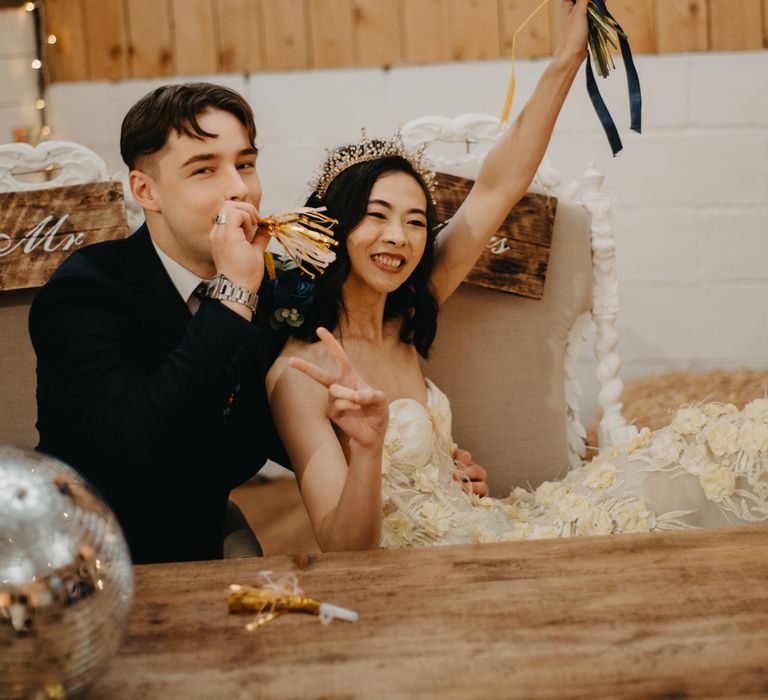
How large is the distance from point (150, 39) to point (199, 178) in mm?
1709

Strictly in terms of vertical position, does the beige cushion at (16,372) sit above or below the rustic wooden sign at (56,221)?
below

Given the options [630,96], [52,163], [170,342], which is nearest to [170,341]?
[170,342]

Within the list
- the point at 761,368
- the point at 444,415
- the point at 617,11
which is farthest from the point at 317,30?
the point at 761,368

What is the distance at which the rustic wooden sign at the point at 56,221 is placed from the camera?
6.10ft

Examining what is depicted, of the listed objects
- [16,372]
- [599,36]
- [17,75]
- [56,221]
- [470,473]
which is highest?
[17,75]

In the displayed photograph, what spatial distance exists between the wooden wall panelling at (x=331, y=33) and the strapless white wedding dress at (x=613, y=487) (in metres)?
1.64

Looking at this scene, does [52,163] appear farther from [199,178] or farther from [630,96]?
[630,96]

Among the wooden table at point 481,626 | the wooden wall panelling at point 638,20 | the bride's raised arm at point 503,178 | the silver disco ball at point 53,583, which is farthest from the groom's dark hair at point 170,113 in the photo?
the wooden wall panelling at point 638,20

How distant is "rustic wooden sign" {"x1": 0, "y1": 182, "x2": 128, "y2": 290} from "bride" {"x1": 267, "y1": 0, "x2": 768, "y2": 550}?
1.44 feet

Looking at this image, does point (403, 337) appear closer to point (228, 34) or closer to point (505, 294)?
point (505, 294)

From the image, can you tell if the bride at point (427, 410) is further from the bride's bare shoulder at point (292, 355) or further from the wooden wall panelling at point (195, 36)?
the wooden wall panelling at point (195, 36)

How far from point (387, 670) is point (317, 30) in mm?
2599

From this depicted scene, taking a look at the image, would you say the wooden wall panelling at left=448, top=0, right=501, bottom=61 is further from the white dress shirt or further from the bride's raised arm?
the white dress shirt

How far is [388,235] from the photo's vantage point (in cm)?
172
